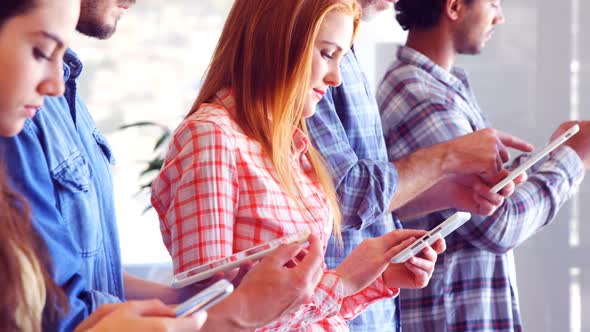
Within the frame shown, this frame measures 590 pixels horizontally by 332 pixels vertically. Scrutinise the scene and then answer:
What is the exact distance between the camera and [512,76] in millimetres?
3752

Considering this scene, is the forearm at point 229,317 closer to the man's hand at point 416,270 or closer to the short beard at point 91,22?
the man's hand at point 416,270

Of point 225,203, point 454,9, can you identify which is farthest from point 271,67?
point 454,9

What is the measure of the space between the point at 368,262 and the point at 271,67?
0.38 meters

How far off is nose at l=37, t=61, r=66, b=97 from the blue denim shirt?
0.51 feet

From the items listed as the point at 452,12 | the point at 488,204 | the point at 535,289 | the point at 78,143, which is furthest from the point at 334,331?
the point at 535,289

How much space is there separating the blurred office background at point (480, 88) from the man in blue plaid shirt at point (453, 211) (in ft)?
4.26

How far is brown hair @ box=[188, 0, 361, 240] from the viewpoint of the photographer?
1460 mm

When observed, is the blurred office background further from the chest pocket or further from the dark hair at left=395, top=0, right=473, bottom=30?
the chest pocket

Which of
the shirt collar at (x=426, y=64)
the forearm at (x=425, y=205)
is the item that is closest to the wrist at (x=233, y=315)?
the forearm at (x=425, y=205)

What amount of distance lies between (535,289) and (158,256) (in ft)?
5.53

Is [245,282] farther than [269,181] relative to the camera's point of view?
No

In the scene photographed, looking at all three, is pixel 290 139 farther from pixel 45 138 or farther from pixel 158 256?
pixel 158 256

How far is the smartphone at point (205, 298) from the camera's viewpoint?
3.10ft

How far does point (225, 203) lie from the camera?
1.33 meters
